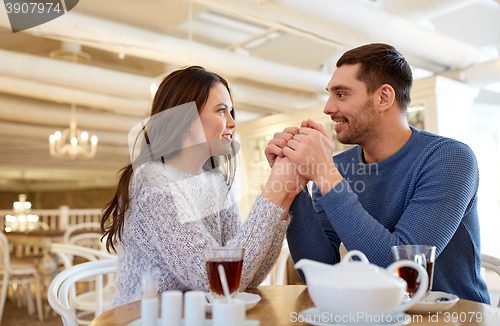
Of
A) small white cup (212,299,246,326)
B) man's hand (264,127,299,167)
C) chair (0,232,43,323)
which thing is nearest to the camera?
small white cup (212,299,246,326)

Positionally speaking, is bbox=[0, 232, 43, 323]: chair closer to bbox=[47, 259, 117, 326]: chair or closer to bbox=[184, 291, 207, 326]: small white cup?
bbox=[47, 259, 117, 326]: chair

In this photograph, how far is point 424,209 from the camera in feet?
3.65

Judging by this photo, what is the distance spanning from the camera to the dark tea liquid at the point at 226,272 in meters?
0.80

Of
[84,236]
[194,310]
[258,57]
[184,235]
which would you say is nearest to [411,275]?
[194,310]

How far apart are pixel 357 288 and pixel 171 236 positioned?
1.76 feet

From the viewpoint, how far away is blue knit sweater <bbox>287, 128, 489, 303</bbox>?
41.3 inches

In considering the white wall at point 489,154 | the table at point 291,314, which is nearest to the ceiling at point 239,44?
the white wall at point 489,154

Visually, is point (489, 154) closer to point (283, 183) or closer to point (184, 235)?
point (283, 183)

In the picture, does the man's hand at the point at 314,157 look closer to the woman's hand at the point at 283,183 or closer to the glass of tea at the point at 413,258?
the woman's hand at the point at 283,183

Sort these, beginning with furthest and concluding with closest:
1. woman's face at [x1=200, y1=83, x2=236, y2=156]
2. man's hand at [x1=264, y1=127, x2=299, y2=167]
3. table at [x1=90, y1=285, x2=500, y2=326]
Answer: woman's face at [x1=200, y1=83, x2=236, y2=156]
man's hand at [x1=264, y1=127, x2=299, y2=167]
table at [x1=90, y1=285, x2=500, y2=326]

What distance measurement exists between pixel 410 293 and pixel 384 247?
22 centimetres

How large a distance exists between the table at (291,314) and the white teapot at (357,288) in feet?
0.33
